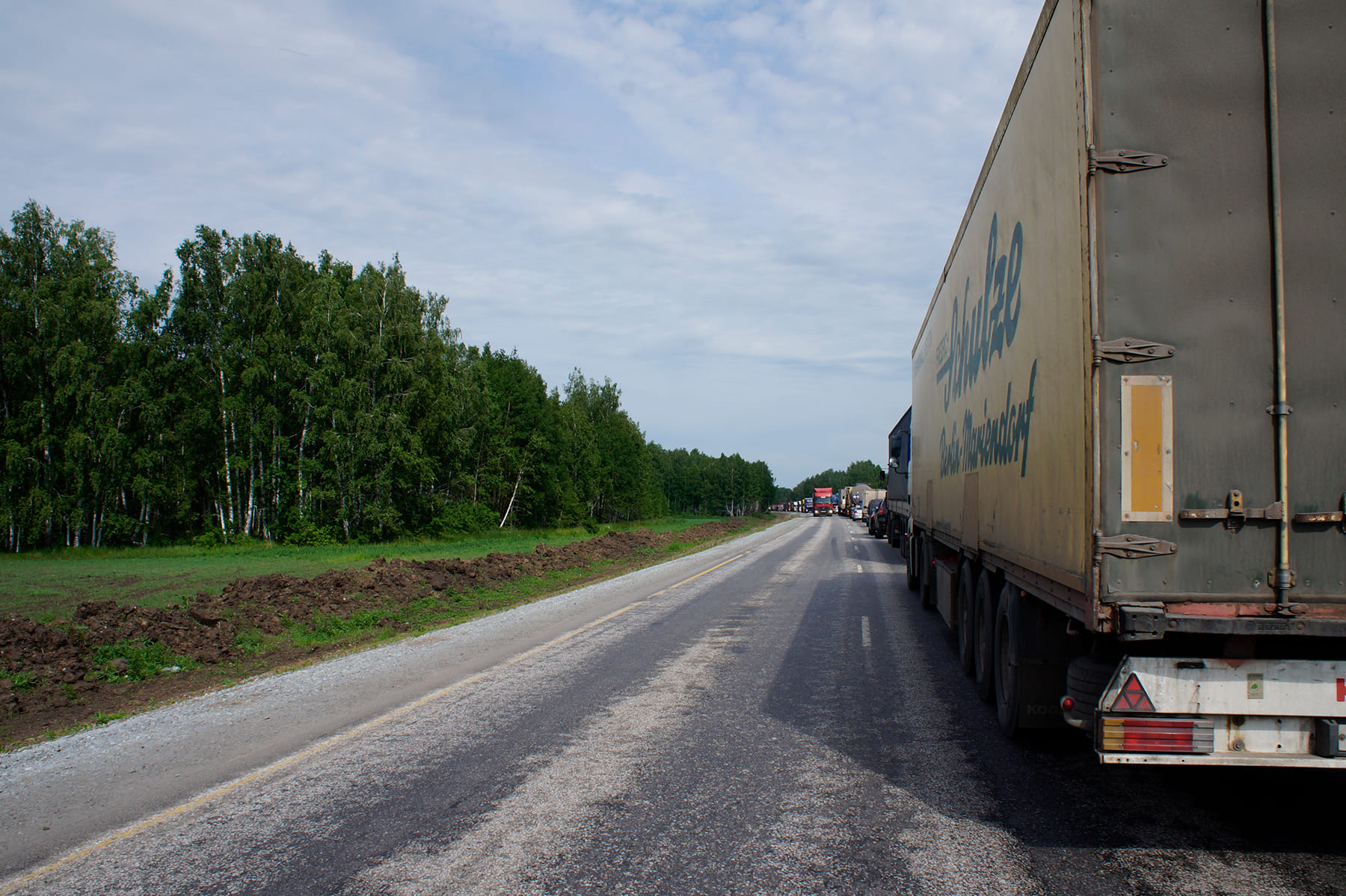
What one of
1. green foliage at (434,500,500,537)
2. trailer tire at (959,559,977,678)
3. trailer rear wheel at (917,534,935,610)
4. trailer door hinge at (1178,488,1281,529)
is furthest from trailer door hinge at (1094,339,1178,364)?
green foliage at (434,500,500,537)

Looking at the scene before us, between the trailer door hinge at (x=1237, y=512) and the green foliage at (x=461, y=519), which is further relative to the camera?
the green foliage at (x=461, y=519)

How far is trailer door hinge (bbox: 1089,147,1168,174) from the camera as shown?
3.82m

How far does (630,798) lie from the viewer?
4.76 m

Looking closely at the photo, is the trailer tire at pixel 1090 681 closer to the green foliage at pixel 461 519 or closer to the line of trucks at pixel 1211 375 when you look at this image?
the line of trucks at pixel 1211 375

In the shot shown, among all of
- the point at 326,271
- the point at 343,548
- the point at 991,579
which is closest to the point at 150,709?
the point at 991,579

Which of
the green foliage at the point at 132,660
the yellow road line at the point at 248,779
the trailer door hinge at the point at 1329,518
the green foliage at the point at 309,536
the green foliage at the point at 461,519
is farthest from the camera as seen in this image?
the green foliage at the point at 461,519

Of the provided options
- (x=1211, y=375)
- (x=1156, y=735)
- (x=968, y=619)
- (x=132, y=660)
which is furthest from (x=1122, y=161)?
(x=132, y=660)

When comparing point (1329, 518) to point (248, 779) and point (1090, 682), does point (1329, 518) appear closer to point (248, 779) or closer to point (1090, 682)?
point (1090, 682)

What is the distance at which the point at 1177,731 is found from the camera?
3818mm

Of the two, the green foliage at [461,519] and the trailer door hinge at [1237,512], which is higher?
the trailer door hinge at [1237,512]

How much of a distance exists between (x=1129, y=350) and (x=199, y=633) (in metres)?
11.8

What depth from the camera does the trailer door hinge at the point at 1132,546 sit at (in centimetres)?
370

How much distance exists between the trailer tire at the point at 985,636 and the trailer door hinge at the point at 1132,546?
3158mm

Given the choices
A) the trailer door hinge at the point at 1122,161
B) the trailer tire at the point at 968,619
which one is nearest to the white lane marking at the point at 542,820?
the trailer tire at the point at 968,619
